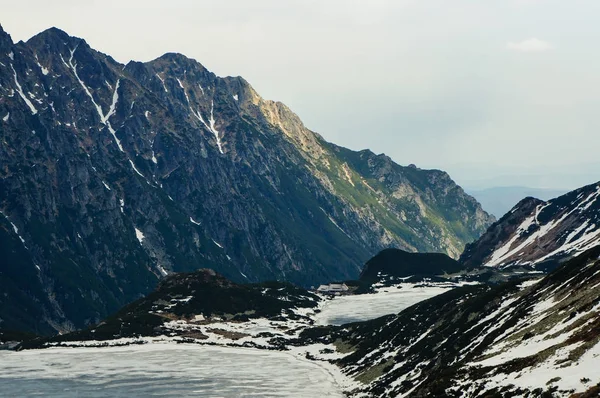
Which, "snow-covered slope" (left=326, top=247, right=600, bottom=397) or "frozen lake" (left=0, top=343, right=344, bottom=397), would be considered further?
"frozen lake" (left=0, top=343, right=344, bottom=397)

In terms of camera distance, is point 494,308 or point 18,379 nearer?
point 494,308

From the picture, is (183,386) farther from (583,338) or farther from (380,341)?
(583,338)

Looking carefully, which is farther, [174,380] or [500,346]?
[174,380]

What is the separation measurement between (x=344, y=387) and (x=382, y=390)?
24.9 meters

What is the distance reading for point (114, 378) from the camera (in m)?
177

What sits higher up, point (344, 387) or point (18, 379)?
point (18, 379)

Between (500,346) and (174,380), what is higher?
(500,346)

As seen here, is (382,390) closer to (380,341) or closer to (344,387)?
(344,387)

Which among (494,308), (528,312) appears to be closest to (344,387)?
(494,308)

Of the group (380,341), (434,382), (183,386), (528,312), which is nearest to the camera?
(434,382)

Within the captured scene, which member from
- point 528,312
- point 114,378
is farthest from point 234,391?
point 528,312

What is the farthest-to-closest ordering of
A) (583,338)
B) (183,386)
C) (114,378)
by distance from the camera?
(114,378)
(183,386)
(583,338)

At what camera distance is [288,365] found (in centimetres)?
19512

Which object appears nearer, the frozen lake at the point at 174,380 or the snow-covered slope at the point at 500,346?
the snow-covered slope at the point at 500,346
